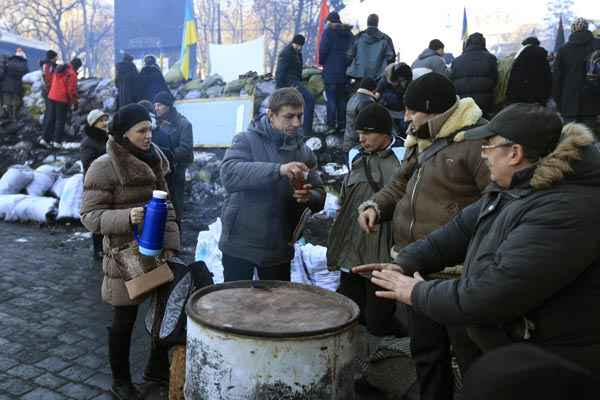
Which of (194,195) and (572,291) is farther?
(194,195)

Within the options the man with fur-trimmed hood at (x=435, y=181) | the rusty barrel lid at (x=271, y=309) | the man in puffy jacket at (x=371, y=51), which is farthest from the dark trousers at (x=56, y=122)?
the man with fur-trimmed hood at (x=435, y=181)

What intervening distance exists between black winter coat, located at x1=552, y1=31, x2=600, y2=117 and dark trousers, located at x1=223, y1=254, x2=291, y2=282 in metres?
7.30

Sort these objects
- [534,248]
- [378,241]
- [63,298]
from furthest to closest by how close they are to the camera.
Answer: [63,298], [378,241], [534,248]

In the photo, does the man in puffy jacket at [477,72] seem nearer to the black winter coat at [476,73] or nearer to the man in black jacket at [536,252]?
the black winter coat at [476,73]

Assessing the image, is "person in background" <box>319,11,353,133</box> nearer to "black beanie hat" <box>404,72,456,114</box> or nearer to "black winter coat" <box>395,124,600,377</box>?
"black beanie hat" <box>404,72,456,114</box>

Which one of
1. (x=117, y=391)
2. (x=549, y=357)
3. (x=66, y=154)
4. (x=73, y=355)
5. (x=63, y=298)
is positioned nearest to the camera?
(x=549, y=357)

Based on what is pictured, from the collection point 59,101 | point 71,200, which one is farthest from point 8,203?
point 59,101

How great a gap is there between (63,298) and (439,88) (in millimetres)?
4507

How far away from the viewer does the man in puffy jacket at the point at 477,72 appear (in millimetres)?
8227

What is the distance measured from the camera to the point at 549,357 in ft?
3.65

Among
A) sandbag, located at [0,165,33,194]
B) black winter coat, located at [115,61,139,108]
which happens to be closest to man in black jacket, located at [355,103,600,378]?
black winter coat, located at [115,61,139,108]

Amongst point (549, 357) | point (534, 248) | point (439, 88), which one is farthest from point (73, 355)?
point (549, 357)

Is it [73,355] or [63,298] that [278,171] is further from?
[63,298]

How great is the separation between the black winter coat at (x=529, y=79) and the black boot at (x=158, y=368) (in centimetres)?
611
